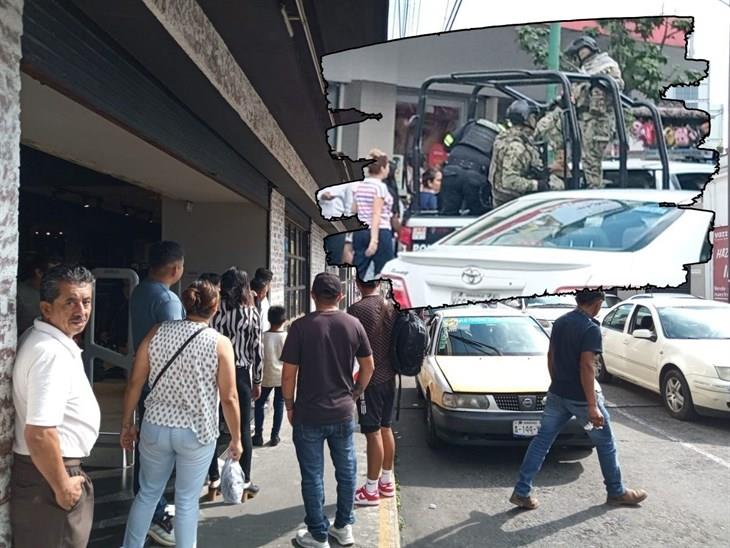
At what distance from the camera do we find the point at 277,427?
603 cm

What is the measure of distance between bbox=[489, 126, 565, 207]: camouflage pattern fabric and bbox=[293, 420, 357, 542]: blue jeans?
2.61 metres

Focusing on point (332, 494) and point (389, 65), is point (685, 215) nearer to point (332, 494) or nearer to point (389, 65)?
point (389, 65)

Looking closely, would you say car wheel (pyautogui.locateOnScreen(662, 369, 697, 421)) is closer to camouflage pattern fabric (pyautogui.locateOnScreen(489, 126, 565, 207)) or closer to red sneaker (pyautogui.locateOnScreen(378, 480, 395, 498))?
red sneaker (pyautogui.locateOnScreen(378, 480, 395, 498))

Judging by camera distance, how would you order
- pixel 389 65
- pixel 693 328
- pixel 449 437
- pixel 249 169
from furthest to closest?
pixel 693 328 < pixel 249 169 < pixel 449 437 < pixel 389 65

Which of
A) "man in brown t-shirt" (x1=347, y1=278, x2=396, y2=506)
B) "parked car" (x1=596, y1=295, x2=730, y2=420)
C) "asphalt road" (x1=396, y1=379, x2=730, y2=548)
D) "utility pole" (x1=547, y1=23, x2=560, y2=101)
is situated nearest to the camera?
"utility pole" (x1=547, y1=23, x2=560, y2=101)

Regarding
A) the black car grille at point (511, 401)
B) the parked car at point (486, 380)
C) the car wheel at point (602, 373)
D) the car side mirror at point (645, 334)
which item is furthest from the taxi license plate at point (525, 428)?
the car wheel at point (602, 373)

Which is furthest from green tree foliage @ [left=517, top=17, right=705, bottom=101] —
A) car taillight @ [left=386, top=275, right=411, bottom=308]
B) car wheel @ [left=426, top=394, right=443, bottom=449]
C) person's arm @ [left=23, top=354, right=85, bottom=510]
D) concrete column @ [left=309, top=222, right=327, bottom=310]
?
concrete column @ [left=309, top=222, right=327, bottom=310]

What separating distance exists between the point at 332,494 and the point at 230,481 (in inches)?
47.8

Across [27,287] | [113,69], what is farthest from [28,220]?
[113,69]

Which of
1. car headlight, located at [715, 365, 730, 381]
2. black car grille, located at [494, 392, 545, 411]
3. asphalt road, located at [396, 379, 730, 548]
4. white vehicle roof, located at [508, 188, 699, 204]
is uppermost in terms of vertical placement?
A: white vehicle roof, located at [508, 188, 699, 204]

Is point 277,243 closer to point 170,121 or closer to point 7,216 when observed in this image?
point 170,121

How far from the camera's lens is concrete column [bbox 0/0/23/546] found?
2.29 meters

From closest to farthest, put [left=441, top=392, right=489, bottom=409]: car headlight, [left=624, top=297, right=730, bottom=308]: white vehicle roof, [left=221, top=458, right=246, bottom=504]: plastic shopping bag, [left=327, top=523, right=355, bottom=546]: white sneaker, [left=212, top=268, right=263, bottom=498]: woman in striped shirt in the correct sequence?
[left=221, top=458, right=246, bottom=504]: plastic shopping bag < [left=327, top=523, right=355, bottom=546]: white sneaker < [left=212, top=268, right=263, bottom=498]: woman in striped shirt < [left=441, top=392, right=489, bottom=409]: car headlight < [left=624, top=297, right=730, bottom=308]: white vehicle roof

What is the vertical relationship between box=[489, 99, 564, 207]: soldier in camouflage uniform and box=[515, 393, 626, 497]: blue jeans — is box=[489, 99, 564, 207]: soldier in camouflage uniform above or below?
above
